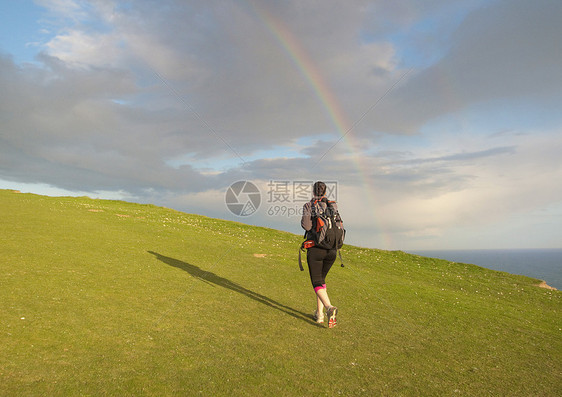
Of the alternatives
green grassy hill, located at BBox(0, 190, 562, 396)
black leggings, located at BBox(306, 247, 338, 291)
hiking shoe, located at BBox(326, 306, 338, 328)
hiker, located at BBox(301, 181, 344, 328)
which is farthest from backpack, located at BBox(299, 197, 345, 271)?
green grassy hill, located at BBox(0, 190, 562, 396)

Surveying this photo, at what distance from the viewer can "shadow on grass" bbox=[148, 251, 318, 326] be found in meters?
10.7

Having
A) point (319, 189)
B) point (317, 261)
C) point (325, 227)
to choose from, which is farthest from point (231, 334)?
point (319, 189)

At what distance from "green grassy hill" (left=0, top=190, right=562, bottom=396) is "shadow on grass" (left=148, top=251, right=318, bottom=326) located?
75mm

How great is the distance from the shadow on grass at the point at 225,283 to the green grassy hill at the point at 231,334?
3.0 inches

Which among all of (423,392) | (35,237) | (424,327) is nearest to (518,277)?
(424,327)

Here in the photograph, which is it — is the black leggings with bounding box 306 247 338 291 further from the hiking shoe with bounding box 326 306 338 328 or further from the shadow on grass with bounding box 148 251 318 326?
the shadow on grass with bounding box 148 251 318 326

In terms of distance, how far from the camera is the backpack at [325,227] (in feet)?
30.8

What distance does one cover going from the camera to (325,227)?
30.7 feet

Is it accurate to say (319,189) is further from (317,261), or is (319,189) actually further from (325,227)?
(317,261)

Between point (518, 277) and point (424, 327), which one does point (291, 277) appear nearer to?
point (424, 327)

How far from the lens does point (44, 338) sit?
6.91 meters

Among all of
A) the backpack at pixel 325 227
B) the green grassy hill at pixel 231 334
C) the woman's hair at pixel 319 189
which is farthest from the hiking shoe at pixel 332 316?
the woman's hair at pixel 319 189

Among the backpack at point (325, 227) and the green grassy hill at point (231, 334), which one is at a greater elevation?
the backpack at point (325, 227)

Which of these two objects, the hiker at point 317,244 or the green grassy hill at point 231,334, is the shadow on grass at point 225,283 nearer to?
the green grassy hill at point 231,334
